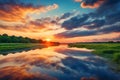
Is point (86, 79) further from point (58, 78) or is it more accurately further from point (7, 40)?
point (7, 40)

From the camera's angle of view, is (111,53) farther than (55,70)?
Yes

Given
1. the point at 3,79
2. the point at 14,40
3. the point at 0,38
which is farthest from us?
the point at 14,40

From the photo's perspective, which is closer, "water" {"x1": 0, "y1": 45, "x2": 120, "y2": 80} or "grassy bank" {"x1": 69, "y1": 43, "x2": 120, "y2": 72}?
"water" {"x1": 0, "y1": 45, "x2": 120, "y2": 80}

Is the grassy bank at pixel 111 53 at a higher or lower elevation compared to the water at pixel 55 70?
higher

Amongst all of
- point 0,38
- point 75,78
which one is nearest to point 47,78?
point 75,78

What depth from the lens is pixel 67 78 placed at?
19.5 metres

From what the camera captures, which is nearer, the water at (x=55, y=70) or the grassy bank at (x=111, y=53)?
the water at (x=55, y=70)

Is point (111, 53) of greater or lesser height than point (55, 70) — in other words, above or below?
above

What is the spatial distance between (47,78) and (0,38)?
332 feet

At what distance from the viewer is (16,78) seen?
62.7 ft

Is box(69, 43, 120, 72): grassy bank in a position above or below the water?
above

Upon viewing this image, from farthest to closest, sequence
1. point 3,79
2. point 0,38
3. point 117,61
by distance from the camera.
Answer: point 0,38
point 117,61
point 3,79

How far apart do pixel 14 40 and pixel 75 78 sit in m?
112

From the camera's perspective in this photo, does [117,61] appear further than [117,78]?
Yes
